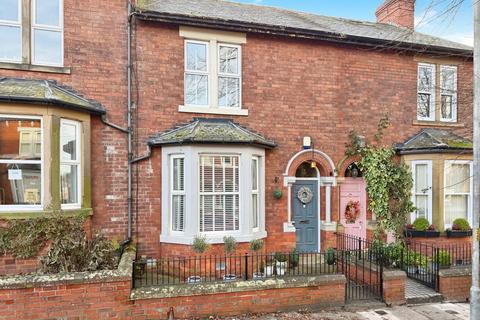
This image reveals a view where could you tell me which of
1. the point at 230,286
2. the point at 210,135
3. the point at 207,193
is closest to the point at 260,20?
the point at 210,135

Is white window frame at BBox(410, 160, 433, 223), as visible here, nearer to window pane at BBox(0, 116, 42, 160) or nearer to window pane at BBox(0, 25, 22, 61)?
window pane at BBox(0, 116, 42, 160)

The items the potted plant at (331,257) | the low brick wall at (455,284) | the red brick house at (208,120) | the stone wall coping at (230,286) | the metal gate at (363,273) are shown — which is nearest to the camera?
the stone wall coping at (230,286)

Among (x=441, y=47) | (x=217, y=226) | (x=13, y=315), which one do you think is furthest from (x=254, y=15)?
(x=13, y=315)

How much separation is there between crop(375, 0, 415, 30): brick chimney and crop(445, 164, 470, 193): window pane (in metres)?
5.99

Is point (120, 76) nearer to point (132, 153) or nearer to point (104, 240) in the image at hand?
point (132, 153)

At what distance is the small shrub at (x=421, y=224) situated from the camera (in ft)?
31.7

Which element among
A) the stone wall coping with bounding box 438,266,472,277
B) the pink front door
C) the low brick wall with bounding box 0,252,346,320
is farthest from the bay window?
the stone wall coping with bounding box 438,266,472,277

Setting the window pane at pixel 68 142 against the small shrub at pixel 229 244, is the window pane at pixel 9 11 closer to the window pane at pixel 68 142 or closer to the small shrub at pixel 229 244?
the window pane at pixel 68 142

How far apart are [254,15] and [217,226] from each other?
6.67 metres

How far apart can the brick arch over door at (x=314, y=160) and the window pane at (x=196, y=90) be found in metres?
2.88

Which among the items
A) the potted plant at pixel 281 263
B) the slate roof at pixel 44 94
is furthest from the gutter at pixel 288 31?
the potted plant at pixel 281 263

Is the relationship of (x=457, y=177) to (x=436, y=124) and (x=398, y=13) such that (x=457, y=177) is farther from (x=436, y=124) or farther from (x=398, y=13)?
(x=398, y=13)

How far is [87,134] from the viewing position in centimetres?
764

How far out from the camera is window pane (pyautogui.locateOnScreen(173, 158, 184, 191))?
8109 mm
